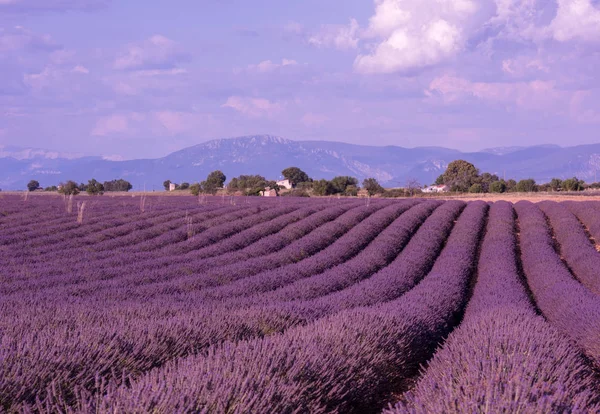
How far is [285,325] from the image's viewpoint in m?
5.01

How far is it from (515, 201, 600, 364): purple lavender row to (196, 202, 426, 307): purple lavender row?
9.96ft

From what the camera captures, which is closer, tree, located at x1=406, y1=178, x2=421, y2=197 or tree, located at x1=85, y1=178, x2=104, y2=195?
tree, located at x1=85, y1=178, x2=104, y2=195

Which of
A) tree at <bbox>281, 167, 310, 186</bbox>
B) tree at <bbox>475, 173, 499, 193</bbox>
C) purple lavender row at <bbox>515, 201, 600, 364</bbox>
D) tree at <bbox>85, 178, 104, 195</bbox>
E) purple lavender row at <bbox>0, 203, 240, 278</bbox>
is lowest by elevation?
purple lavender row at <bbox>515, 201, 600, 364</bbox>

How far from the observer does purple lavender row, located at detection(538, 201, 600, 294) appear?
33.7 feet

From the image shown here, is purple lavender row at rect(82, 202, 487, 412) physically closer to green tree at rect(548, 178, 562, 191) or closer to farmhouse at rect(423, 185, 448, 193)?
farmhouse at rect(423, 185, 448, 193)

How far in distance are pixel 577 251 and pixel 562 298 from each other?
6.25 meters

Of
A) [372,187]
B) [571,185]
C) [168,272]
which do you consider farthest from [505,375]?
[571,185]

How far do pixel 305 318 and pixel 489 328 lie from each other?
5.71ft

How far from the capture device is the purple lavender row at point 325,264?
7.83 metres

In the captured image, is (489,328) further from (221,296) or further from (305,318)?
(221,296)

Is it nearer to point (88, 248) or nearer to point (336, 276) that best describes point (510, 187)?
point (88, 248)

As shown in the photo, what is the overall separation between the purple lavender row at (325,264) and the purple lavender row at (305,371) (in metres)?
2.24

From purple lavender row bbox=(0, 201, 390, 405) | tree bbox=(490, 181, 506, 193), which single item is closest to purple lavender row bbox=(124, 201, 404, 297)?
purple lavender row bbox=(0, 201, 390, 405)

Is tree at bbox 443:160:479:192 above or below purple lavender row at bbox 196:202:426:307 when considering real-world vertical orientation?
above
